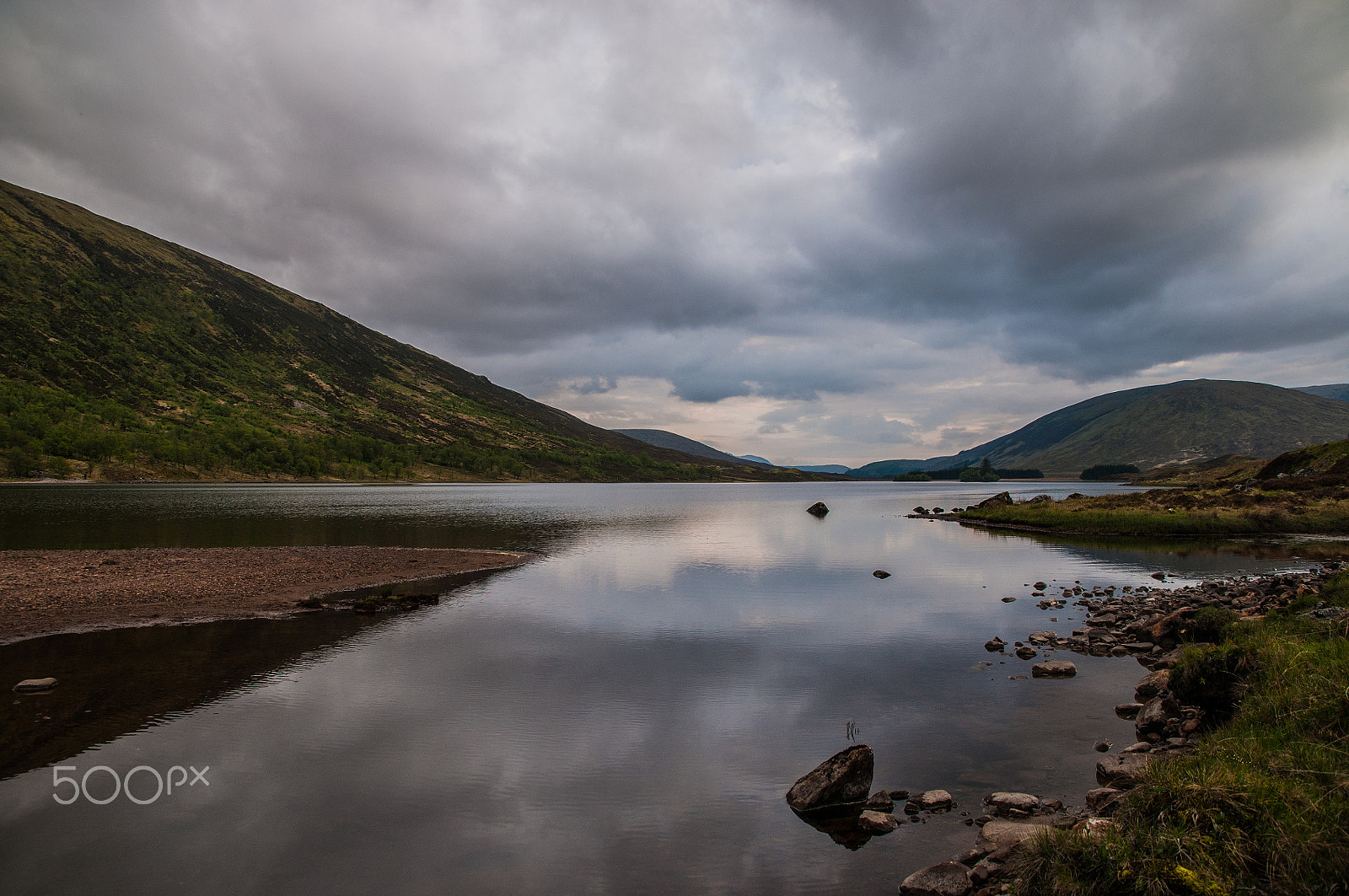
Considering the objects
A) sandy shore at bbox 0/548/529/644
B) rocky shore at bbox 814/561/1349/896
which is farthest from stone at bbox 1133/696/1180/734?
sandy shore at bbox 0/548/529/644

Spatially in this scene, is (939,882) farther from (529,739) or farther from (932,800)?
(529,739)

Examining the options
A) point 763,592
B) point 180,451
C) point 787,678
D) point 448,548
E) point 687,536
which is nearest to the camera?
point 787,678

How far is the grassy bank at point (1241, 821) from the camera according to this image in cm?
714

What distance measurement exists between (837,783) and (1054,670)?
13475mm

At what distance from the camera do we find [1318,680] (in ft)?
38.8

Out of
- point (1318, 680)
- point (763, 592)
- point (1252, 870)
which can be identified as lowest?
point (763, 592)

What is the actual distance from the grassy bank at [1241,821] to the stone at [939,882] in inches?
51.3

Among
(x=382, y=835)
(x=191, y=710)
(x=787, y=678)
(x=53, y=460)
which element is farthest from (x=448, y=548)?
(x=53, y=460)

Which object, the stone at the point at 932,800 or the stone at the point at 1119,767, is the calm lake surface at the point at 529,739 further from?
the stone at the point at 1119,767

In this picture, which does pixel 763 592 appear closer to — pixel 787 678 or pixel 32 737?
pixel 787 678

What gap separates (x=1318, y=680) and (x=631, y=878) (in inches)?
547

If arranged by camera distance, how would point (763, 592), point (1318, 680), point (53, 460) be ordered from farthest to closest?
point (53, 460), point (763, 592), point (1318, 680)

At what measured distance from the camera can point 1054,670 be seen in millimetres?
21859

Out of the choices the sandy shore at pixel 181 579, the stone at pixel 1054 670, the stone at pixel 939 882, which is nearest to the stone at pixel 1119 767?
the stone at pixel 939 882
